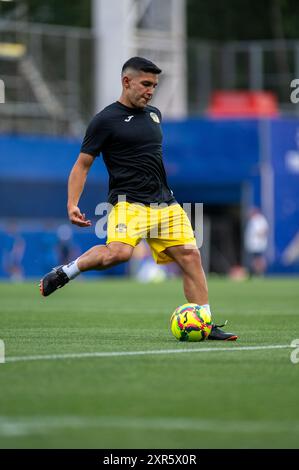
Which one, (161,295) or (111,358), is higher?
(161,295)

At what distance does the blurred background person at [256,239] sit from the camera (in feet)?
109

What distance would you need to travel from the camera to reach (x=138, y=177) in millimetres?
10047

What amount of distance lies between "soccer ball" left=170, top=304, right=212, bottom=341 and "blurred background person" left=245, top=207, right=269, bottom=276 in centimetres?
2354

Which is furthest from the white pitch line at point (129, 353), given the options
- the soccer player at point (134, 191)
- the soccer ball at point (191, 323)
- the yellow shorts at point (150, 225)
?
the yellow shorts at point (150, 225)

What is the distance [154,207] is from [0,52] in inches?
1034

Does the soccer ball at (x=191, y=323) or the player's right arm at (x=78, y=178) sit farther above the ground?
the player's right arm at (x=78, y=178)

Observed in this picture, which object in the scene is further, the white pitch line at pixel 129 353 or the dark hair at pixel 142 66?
the dark hair at pixel 142 66

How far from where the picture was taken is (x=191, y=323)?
959cm

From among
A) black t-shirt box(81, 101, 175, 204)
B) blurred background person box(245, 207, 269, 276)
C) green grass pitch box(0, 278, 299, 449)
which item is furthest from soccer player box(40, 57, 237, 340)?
blurred background person box(245, 207, 269, 276)

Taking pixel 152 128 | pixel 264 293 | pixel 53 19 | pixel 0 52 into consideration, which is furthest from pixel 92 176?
pixel 152 128

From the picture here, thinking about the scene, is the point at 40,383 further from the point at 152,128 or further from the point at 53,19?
the point at 53,19

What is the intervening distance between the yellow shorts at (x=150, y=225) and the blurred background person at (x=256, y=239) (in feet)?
76.0

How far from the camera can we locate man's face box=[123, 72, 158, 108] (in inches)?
391

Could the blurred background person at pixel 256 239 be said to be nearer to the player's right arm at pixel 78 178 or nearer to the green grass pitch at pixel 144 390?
the green grass pitch at pixel 144 390
